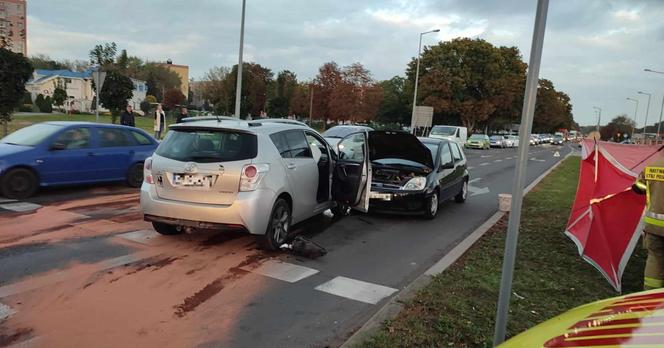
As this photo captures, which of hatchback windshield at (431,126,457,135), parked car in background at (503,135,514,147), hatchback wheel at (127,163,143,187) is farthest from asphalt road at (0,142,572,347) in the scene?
parked car in background at (503,135,514,147)

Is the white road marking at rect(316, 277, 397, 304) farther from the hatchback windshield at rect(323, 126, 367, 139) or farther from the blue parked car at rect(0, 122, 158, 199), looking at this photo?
the hatchback windshield at rect(323, 126, 367, 139)

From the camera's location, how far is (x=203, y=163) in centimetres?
613

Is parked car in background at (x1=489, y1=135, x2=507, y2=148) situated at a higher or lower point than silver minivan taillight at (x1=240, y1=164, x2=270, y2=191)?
lower

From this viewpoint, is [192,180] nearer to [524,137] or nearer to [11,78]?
[524,137]

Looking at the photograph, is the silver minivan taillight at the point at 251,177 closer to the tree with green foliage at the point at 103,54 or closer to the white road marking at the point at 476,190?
the white road marking at the point at 476,190

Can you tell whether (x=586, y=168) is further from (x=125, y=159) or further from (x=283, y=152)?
(x=125, y=159)

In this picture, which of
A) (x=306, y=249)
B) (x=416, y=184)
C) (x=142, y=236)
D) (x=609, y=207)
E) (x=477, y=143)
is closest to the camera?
(x=609, y=207)

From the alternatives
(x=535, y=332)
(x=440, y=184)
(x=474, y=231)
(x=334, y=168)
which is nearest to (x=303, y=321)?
(x=535, y=332)

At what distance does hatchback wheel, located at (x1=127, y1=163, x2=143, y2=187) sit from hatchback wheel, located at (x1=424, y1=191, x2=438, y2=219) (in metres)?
6.22

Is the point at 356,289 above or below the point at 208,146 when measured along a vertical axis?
below

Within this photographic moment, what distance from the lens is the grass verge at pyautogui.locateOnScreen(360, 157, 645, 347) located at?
4.15 metres

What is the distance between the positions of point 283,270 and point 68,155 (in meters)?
6.02

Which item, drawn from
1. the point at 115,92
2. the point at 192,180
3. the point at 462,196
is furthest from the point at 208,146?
the point at 115,92

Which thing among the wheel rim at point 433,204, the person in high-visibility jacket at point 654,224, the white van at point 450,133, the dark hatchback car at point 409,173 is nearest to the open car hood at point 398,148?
the dark hatchback car at point 409,173
